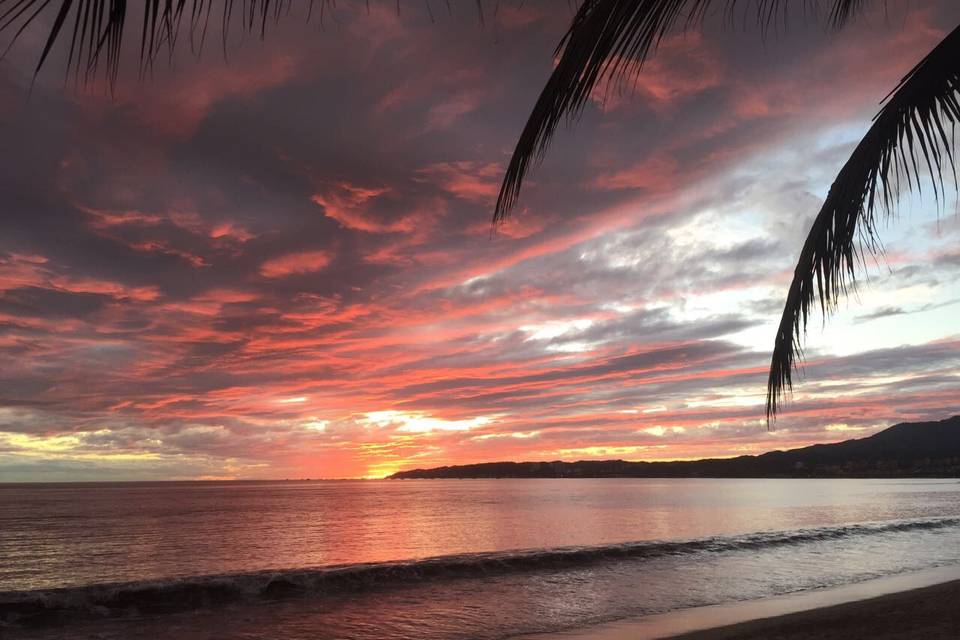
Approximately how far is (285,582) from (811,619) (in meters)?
12.8

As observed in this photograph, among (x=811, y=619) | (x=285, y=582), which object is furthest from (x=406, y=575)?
(x=811, y=619)

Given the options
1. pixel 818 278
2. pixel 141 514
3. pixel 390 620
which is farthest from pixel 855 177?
pixel 141 514

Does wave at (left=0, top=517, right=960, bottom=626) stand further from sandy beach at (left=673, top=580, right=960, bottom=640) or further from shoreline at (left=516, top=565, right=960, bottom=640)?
sandy beach at (left=673, top=580, right=960, bottom=640)

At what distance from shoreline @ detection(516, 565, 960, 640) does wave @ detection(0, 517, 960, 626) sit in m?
8.12

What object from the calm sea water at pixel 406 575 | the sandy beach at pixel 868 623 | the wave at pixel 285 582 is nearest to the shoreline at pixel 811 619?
the sandy beach at pixel 868 623

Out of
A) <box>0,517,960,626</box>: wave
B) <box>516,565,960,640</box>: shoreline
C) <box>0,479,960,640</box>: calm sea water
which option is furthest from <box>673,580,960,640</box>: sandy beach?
<box>0,517,960,626</box>: wave

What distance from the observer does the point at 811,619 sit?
10180 millimetres

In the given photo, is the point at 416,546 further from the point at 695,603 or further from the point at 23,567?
the point at 695,603

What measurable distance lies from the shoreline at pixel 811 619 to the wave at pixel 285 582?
8.12 m

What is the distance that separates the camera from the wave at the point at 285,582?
15195 millimetres

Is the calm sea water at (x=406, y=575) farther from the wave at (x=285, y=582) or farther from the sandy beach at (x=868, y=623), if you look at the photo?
the sandy beach at (x=868, y=623)

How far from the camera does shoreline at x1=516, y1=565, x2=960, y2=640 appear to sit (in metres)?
9.01

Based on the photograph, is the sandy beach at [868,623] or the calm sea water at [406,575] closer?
the sandy beach at [868,623]

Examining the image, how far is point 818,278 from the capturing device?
122 inches
